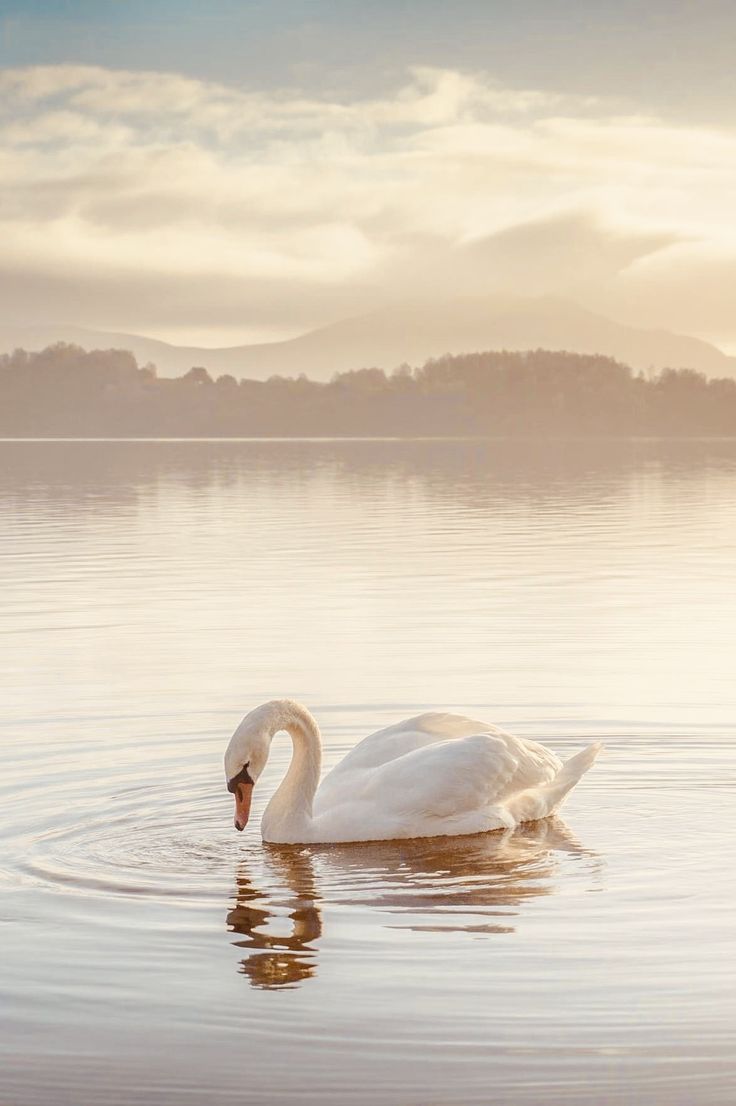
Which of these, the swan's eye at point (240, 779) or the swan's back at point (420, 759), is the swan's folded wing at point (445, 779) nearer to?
the swan's back at point (420, 759)

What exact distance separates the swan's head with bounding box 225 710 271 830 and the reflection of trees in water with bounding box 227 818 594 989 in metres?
0.38

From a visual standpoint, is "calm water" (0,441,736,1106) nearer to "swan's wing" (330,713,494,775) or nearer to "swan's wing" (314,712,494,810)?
"swan's wing" (314,712,494,810)

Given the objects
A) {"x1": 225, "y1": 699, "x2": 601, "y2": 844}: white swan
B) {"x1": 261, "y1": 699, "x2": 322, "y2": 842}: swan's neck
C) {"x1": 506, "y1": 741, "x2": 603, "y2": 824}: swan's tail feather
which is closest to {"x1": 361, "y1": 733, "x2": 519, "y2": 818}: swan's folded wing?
{"x1": 225, "y1": 699, "x2": 601, "y2": 844}: white swan

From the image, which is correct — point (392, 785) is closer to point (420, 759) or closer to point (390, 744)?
point (420, 759)

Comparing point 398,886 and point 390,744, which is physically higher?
point 390,744

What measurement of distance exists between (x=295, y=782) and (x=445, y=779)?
0.99 m

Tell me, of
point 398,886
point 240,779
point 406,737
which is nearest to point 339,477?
point 406,737

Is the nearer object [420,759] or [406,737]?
[420,759]

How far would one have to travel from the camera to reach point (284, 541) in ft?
121

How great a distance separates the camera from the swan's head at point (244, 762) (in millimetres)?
11523

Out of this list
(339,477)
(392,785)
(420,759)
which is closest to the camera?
(392,785)

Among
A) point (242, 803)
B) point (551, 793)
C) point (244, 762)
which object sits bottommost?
point (551, 793)

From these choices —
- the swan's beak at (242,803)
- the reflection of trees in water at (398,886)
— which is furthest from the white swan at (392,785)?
the reflection of trees in water at (398,886)

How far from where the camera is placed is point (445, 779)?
1198 centimetres
